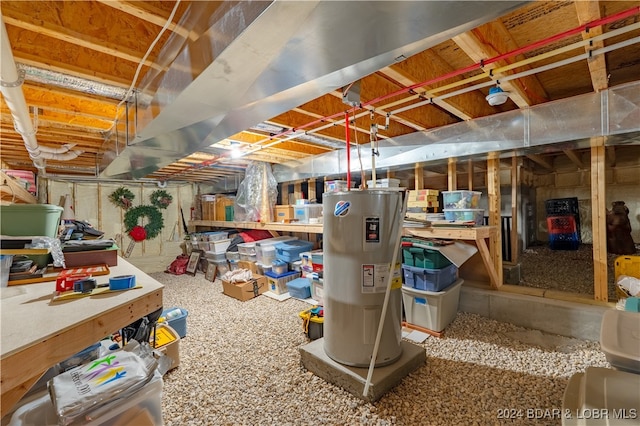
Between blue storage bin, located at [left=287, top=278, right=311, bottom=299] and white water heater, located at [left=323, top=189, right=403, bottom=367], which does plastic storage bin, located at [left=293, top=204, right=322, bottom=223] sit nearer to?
blue storage bin, located at [left=287, top=278, right=311, bottom=299]

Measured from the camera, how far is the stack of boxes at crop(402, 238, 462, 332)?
104 inches

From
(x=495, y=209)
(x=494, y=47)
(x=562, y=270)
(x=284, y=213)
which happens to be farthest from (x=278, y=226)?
(x=562, y=270)

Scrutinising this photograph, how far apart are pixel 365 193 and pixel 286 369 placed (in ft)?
4.97

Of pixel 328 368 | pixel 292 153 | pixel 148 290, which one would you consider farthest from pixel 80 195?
pixel 328 368

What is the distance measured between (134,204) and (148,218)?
1.29 feet

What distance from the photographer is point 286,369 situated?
7.11ft

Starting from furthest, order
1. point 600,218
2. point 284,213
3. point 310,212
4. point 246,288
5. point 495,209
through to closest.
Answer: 1. point 284,213
2. point 310,212
3. point 246,288
4. point 495,209
5. point 600,218

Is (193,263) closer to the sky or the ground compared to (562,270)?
closer to the ground

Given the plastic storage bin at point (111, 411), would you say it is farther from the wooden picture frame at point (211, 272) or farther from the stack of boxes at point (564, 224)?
the stack of boxes at point (564, 224)

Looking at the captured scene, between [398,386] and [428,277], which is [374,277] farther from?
[428,277]

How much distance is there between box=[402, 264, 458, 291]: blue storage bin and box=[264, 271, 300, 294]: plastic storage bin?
1.88 meters

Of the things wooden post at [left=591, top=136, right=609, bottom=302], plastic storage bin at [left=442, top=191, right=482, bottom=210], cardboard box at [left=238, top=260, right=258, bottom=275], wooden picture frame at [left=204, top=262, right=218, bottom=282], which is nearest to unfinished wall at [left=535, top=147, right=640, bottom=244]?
wooden post at [left=591, top=136, right=609, bottom=302]

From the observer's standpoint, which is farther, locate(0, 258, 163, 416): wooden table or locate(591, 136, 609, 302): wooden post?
locate(591, 136, 609, 302): wooden post

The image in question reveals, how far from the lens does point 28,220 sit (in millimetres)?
1591
